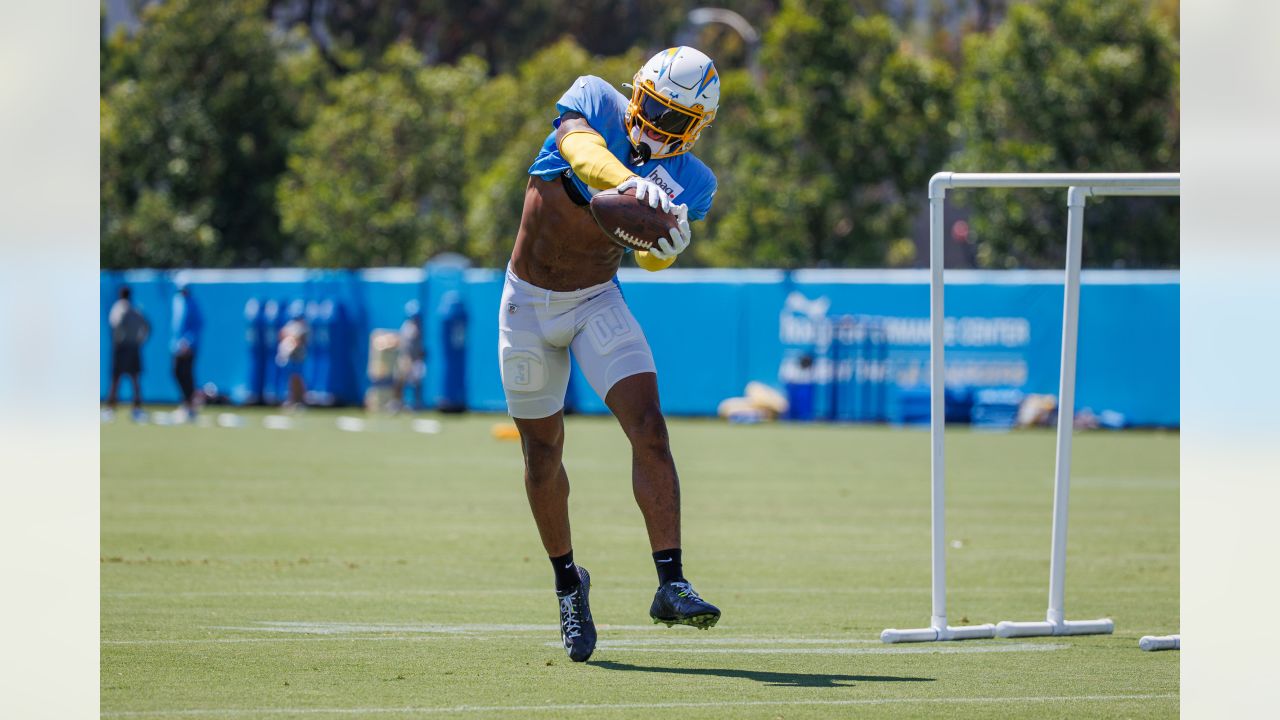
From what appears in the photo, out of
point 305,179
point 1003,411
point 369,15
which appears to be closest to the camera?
point 1003,411

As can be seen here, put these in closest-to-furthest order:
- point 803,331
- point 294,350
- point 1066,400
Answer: point 1066,400 < point 803,331 < point 294,350

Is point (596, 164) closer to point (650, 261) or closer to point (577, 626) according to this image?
point (650, 261)

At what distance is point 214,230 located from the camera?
3931cm

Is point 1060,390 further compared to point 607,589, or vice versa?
point 607,589

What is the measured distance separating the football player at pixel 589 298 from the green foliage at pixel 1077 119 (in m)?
24.2

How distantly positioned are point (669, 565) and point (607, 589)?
9.12 ft

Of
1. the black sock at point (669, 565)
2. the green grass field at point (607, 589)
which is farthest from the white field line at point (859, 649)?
the black sock at point (669, 565)

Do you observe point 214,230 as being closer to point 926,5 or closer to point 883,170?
point 883,170

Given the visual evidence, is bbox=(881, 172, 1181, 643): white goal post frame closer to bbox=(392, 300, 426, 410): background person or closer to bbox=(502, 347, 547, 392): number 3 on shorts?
bbox=(502, 347, 547, 392): number 3 on shorts

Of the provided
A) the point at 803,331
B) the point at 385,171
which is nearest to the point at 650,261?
the point at 803,331

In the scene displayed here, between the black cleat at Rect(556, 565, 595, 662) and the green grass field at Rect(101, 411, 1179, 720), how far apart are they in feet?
0.29

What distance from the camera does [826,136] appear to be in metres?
32.6
